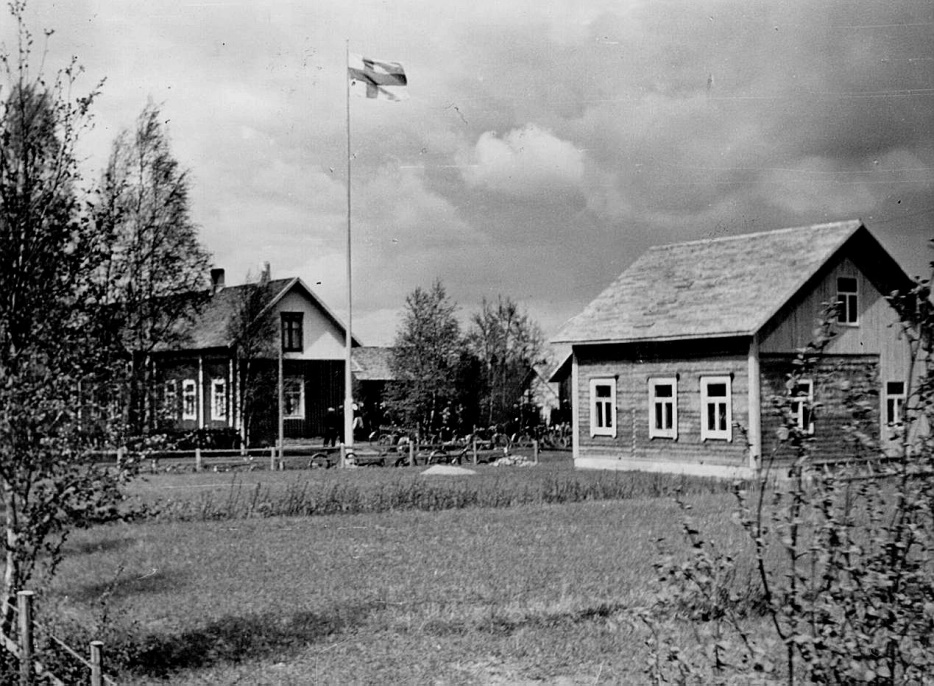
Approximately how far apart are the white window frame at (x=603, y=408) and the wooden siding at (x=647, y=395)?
16 cm

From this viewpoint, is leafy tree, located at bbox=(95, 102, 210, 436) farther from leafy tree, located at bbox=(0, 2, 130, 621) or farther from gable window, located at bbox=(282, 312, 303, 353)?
leafy tree, located at bbox=(0, 2, 130, 621)

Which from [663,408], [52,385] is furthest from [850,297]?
[52,385]

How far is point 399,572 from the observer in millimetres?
14039

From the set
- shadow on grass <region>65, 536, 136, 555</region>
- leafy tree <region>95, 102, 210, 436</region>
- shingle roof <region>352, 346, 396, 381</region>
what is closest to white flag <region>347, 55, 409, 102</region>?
leafy tree <region>95, 102, 210, 436</region>

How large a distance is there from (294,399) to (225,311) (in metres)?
5.38

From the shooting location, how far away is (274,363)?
4881cm

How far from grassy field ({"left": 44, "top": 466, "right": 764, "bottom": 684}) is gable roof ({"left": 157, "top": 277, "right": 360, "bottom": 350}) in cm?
2772

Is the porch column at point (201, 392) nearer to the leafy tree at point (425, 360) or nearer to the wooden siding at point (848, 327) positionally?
the leafy tree at point (425, 360)

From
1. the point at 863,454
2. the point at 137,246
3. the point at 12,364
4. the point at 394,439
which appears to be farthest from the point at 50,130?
the point at 394,439

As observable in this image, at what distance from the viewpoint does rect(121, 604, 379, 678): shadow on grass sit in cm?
964

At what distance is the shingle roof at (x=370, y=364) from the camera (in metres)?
61.6

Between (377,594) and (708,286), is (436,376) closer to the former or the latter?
(708,286)

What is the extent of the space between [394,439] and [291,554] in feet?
93.8

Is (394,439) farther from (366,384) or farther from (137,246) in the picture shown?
(366,384)
